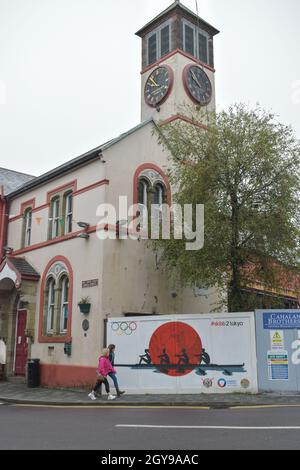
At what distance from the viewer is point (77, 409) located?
12719 millimetres

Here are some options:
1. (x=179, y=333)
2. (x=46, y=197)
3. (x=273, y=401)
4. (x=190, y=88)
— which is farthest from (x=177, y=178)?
(x=190, y=88)

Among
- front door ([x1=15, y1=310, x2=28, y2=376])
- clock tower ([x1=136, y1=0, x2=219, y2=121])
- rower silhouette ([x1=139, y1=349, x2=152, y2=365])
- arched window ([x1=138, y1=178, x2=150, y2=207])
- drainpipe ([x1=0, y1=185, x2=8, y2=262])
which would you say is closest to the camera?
rower silhouette ([x1=139, y1=349, x2=152, y2=365])

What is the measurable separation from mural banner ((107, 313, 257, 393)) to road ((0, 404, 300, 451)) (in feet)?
9.13

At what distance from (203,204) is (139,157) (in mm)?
4766

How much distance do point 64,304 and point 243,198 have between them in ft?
26.4

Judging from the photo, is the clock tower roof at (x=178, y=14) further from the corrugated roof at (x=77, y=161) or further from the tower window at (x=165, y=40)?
the corrugated roof at (x=77, y=161)

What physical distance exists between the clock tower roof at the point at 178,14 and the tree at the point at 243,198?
14.5 m

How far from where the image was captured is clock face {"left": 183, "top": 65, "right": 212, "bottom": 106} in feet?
85.5

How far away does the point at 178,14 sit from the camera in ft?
91.7

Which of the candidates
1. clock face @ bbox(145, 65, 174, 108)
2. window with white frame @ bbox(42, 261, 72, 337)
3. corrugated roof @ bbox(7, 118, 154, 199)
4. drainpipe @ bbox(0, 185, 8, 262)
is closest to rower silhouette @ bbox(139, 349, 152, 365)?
window with white frame @ bbox(42, 261, 72, 337)

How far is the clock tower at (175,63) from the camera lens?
25.9 meters

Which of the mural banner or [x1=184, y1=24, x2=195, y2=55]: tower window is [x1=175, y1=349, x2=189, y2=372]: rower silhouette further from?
[x1=184, y1=24, x2=195, y2=55]: tower window
